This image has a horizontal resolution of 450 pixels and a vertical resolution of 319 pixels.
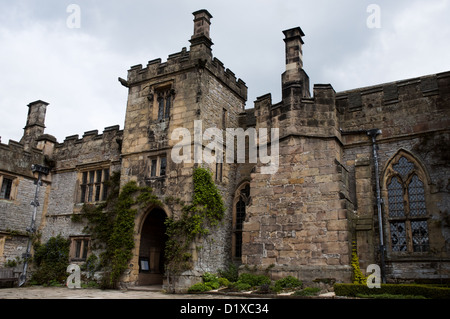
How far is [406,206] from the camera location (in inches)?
527

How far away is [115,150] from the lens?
63.1 ft

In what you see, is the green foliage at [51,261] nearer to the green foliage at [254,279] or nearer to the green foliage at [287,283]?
the green foliage at [254,279]

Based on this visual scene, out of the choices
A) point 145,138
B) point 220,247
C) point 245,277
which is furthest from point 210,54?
point 245,277

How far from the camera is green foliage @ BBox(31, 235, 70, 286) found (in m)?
18.0

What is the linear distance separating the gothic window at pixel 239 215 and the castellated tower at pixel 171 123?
39 centimetres

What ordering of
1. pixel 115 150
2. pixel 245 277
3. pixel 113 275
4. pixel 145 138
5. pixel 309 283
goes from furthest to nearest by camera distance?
1. pixel 115 150
2. pixel 145 138
3. pixel 113 275
4. pixel 245 277
5. pixel 309 283

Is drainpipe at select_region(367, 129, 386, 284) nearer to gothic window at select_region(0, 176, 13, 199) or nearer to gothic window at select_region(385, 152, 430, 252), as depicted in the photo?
gothic window at select_region(385, 152, 430, 252)

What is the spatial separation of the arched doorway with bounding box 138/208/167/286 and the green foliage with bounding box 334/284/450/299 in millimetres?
8510

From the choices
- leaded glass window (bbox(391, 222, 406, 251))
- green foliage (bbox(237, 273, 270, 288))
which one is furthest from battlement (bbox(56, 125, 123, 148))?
leaded glass window (bbox(391, 222, 406, 251))

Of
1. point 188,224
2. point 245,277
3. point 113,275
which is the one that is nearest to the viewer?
point 245,277

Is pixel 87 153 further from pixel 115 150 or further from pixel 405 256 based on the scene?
pixel 405 256

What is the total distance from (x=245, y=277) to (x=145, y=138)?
7.10 metres

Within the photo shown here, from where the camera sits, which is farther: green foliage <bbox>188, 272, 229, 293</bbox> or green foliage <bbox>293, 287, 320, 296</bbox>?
green foliage <bbox>188, 272, 229, 293</bbox>

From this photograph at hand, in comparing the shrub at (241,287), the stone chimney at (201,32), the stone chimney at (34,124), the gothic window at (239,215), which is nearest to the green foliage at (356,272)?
the shrub at (241,287)
